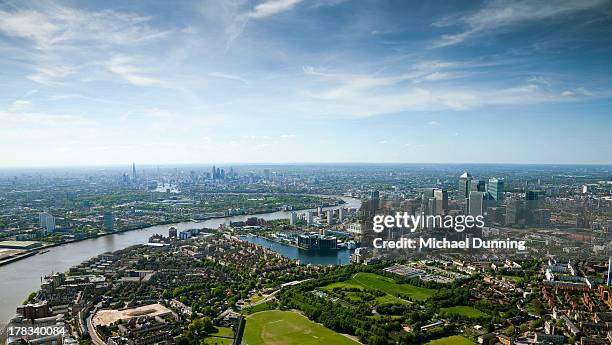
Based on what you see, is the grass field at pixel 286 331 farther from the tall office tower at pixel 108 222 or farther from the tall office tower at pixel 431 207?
the tall office tower at pixel 108 222

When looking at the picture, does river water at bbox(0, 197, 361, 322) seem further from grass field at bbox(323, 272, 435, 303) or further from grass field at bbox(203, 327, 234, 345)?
grass field at bbox(203, 327, 234, 345)

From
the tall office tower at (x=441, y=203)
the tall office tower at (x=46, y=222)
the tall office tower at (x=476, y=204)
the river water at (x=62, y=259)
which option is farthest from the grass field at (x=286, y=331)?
the tall office tower at (x=46, y=222)

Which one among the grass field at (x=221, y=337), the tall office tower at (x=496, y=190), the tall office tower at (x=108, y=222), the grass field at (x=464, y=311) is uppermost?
the tall office tower at (x=496, y=190)

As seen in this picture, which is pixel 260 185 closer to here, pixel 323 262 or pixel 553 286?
pixel 323 262

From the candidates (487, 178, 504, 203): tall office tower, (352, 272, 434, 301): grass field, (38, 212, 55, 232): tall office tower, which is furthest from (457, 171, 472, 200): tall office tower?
(38, 212, 55, 232): tall office tower

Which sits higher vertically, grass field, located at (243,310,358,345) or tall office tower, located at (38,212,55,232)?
tall office tower, located at (38,212,55,232)

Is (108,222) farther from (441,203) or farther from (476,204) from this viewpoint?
(476,204)

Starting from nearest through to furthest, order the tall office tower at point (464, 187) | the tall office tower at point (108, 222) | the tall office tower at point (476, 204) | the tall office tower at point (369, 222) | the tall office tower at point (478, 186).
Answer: the tall office tower at point (369, 222), the tall office tower at point (476, 204), the tall office tower at point (108, 222), the tall office tower at point (478, 186), the tall office tower at point (464, 187)
